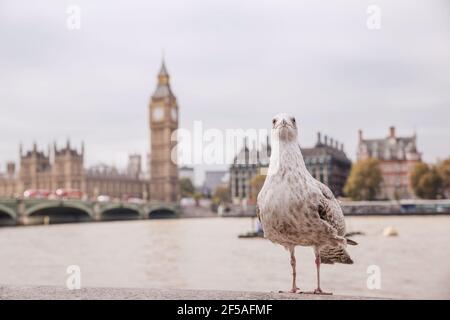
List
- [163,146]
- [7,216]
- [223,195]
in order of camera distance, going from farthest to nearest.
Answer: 1. [163,146]
2. [223,195]
3. [7,216]

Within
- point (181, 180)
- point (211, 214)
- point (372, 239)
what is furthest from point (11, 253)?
point (181, 180)

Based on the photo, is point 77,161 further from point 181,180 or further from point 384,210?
point 384,210

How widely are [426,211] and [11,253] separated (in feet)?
132

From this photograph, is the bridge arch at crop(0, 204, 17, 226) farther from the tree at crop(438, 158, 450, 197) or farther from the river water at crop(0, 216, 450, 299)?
the tree at crop(438, 158, 450, 197)

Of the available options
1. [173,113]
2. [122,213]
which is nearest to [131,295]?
[122,213]

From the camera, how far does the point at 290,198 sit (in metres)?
2.08

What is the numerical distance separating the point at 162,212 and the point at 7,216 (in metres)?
25.4

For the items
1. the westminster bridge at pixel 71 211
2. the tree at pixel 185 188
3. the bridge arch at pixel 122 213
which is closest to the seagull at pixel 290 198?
the westminster bridge at pixel 71 211

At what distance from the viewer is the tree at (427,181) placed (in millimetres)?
53188

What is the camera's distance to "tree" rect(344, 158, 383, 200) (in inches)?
2243

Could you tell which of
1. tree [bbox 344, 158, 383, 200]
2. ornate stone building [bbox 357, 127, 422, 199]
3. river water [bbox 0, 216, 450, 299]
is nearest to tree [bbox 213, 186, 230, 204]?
ornate stone building [bbox 357, 127, 422, 199]

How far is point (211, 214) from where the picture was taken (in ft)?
217

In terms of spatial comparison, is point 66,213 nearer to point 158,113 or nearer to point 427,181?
point 427,181
